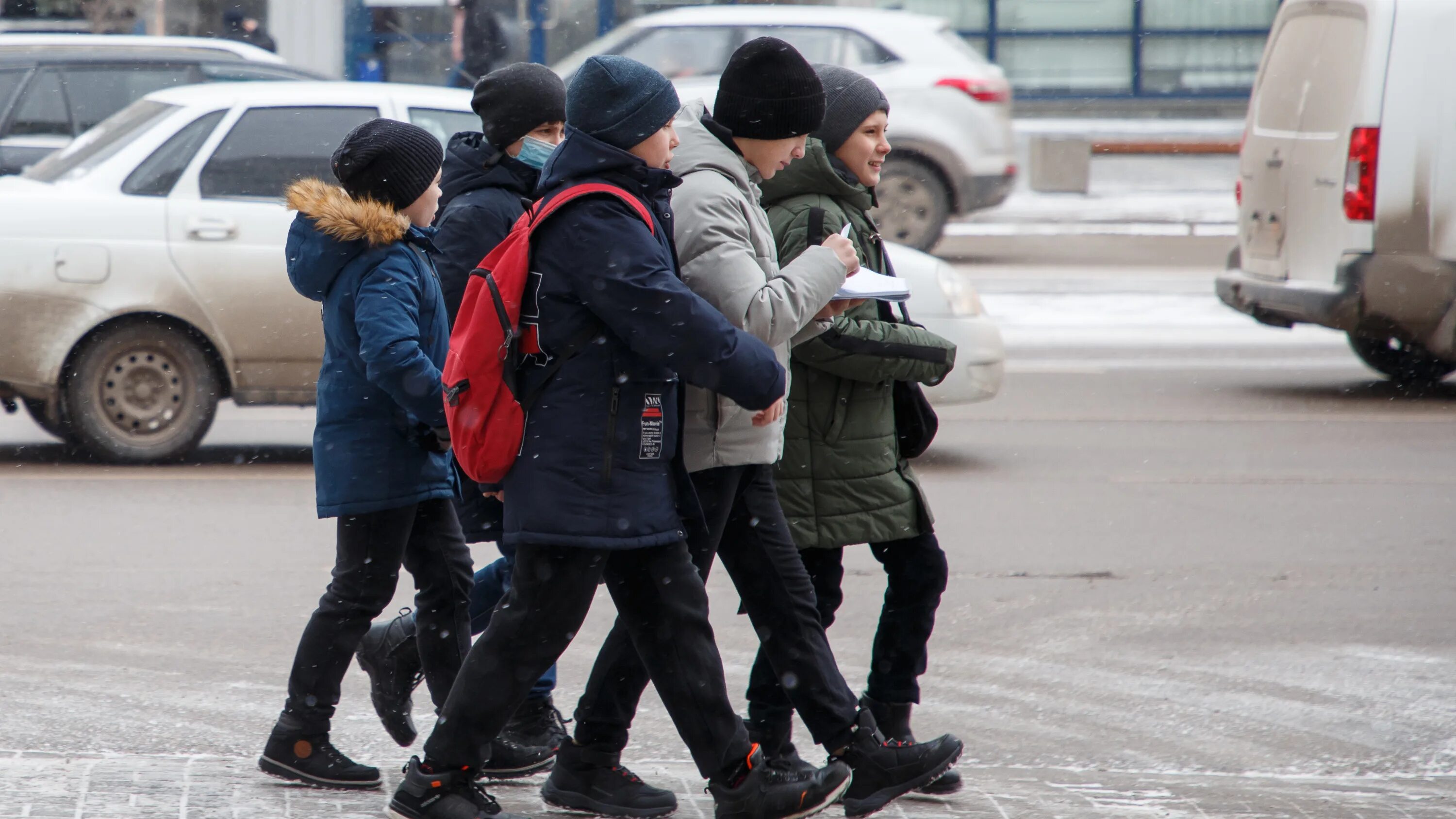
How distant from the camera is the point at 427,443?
3.97 m

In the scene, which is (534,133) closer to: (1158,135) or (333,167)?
(333,167)

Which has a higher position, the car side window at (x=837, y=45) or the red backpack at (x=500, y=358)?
the car side window at (x=837, y=45)

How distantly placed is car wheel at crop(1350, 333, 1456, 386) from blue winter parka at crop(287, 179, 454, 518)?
8.05 metres

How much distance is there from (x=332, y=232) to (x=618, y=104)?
79cm

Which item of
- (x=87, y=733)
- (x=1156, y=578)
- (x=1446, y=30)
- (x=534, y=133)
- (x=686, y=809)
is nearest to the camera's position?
(x=686, y=809)

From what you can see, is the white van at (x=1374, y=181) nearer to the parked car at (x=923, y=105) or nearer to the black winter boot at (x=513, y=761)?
the parked car at (x=923, y=105)

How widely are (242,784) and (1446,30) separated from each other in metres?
8.05

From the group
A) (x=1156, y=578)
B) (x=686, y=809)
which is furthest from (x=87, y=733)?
(x=1156, y=578)

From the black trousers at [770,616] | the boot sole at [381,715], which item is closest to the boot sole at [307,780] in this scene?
the boot sole at [381,715]

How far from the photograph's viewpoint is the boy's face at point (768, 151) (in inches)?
149

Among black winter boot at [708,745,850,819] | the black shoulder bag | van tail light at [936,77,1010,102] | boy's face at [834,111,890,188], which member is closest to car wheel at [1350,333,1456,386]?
van tail light at [936,77,1010,102]

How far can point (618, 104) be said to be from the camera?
3.52 metres

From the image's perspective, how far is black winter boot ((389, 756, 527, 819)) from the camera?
3.64m

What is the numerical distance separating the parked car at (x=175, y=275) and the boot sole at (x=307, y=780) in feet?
13.5
